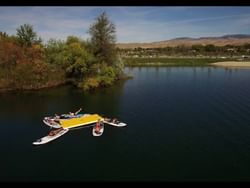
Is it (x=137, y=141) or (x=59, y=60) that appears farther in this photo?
(x=59, y=60)

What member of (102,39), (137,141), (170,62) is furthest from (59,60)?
(170,62)

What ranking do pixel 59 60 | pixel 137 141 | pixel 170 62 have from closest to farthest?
pixel 137 141
pixel 59 60
pixel 170 62

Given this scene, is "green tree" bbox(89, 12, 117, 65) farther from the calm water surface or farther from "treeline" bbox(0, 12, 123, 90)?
the calm water surface

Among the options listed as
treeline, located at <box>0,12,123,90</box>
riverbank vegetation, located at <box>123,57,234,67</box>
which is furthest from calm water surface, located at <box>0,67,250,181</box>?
riverbank vegetation, located at <box>123,57,234,67</box>

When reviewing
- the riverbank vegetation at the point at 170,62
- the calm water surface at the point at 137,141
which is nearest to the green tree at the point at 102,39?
the calm water surface at the point at 137,141

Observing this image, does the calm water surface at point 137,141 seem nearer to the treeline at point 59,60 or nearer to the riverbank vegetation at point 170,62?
the treeline at point 59,60

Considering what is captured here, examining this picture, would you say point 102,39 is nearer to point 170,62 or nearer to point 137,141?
point 137,141
